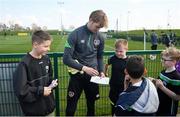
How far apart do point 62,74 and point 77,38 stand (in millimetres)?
1234

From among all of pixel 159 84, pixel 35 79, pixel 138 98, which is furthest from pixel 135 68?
pixel 35 79

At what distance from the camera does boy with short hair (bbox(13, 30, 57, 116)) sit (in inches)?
165

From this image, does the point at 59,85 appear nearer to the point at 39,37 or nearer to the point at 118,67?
the point at 118,67

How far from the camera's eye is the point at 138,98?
3689 millimetres

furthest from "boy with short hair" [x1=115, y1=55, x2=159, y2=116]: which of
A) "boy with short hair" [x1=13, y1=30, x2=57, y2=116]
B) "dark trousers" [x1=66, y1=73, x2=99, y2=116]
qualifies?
"dark trousers" [x1=66, y1=73, x2=99, y2=116]

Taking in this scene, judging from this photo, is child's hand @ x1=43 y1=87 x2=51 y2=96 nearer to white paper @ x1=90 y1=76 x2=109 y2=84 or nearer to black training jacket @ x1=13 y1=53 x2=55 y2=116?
black training jacket @ x1=13 y1=53 x2=55 y2=116

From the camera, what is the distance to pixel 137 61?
391 cm

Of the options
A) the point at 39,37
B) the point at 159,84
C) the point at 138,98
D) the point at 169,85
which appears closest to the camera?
the point at 138,98

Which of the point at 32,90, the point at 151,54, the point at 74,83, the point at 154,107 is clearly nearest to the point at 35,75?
the point at 32,90

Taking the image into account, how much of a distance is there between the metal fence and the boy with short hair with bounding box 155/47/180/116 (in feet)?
5.77

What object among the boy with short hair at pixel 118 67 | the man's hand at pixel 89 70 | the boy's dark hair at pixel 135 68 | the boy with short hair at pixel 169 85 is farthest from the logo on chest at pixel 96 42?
the boy's dark hair at pixel 135 68

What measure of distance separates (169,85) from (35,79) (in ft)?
5.93

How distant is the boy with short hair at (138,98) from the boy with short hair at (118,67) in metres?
1.74

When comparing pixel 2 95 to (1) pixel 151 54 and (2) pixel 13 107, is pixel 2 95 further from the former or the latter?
(1) pixel 151 54
